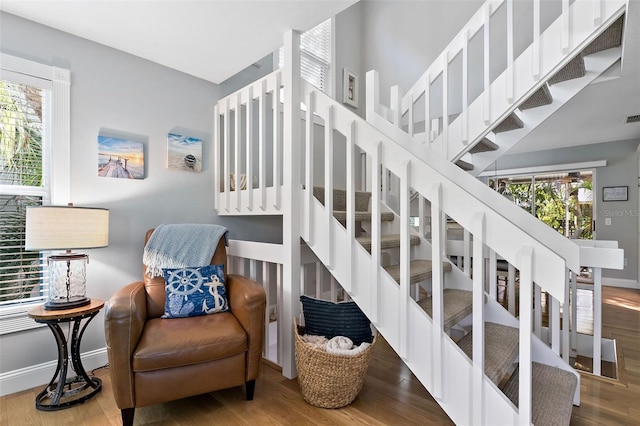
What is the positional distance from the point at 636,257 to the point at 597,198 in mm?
1072

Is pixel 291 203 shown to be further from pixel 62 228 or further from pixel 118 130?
pixel 118 130

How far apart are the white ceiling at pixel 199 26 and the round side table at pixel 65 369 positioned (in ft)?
5.78

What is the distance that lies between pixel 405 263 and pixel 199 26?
196 centimetres

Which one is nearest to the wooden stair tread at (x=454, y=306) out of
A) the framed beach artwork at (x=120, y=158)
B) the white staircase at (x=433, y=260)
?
the white staircase at (x=433, y=260)

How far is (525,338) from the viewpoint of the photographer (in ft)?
4.13

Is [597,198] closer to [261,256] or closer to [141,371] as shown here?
[261,256]

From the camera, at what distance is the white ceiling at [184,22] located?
188 cm

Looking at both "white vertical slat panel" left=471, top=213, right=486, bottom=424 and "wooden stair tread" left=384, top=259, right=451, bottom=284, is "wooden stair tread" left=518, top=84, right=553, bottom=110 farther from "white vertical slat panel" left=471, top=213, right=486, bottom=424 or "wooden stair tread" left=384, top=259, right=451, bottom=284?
"white vertical slat panel" left=471, top=213, right=486, bottom=424

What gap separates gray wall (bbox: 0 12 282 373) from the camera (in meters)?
2.04

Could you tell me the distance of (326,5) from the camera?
1909 mm

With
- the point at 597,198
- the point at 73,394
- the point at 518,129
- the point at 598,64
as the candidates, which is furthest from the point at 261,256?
the point at 597,198

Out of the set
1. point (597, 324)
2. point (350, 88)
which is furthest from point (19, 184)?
point (597, 324)

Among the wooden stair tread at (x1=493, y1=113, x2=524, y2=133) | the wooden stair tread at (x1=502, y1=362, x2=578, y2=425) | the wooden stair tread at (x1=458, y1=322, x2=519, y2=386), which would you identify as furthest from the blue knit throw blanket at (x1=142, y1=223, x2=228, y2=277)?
the wooden stair tread at (x1=493, y1=113, x2=524, y2=133)

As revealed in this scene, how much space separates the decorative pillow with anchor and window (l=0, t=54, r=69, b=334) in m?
0.86
